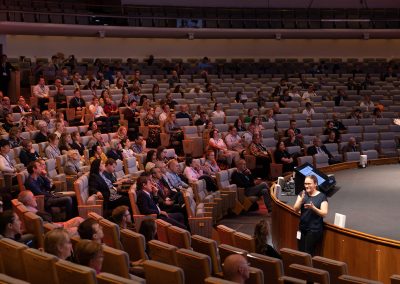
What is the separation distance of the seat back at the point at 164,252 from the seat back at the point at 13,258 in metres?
1.06

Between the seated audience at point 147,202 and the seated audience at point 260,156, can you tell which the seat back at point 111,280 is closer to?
the seated audience at point 147,202

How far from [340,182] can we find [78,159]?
3.56 m

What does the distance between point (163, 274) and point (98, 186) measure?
4.27 metres

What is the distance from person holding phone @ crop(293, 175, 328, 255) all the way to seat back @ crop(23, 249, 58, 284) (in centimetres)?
291

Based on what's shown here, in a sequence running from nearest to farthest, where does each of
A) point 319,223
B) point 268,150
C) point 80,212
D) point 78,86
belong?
1. point 319,223
2. point 80,212
3. point 268,150
4. point 78,86

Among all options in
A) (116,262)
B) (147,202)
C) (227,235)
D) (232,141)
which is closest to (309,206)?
(227,235)

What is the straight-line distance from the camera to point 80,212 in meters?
7.79

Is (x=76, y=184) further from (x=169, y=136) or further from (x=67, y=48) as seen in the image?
(x=67, y=48)

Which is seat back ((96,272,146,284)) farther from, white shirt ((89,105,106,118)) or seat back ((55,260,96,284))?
white shirt ((89,105,106,118))

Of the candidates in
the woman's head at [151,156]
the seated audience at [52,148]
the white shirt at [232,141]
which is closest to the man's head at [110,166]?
the woman's head at [151,156]

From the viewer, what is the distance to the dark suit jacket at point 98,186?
8312 millimetres

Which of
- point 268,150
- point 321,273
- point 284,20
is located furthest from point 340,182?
point 284,20

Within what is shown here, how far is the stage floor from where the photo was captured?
683cm

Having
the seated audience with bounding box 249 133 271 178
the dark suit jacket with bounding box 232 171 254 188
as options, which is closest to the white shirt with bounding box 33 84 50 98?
the seated audience with bounding box 249 133 271 178
